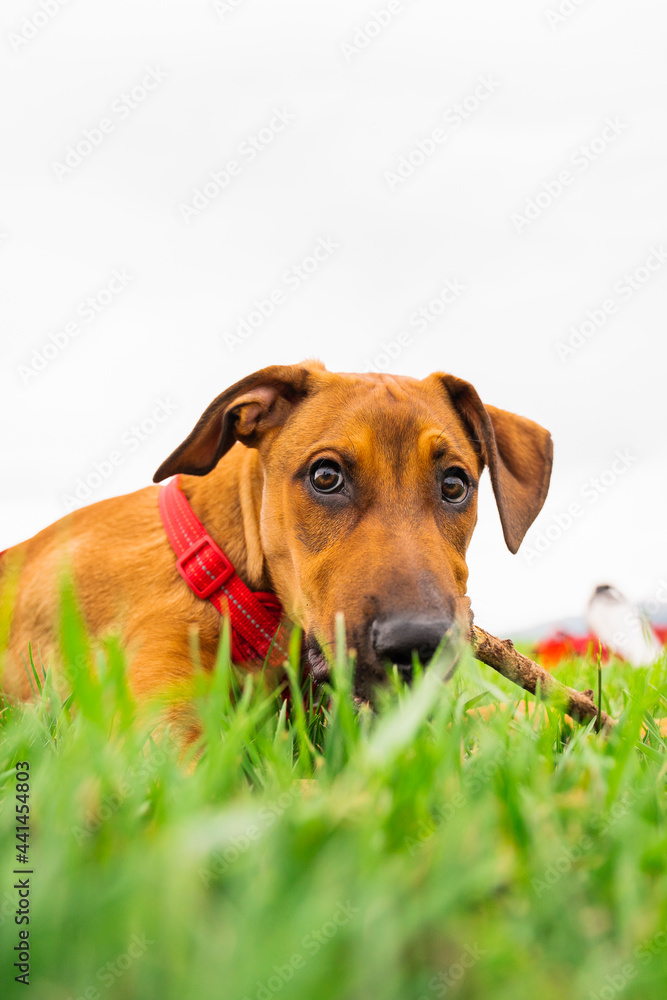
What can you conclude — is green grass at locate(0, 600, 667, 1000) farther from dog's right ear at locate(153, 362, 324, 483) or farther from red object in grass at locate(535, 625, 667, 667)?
red object in grass at locate(535, 625, 667, 667)

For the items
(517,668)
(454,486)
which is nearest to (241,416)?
(454,486)

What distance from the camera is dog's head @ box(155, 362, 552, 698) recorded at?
2.66 m

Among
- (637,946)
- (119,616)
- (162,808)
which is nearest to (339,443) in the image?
(119,616)

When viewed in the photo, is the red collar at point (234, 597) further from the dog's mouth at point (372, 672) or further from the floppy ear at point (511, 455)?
the floppy ear at point (511, 455)

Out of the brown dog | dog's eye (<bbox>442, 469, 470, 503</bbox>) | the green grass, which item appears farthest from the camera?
dog's eye (<bbox>442, 469, 470, 503</bbox>)

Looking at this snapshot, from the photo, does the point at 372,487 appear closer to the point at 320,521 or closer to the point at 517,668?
the point at 320,521

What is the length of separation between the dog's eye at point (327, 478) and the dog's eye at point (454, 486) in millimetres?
489

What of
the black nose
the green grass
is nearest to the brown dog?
the black nose

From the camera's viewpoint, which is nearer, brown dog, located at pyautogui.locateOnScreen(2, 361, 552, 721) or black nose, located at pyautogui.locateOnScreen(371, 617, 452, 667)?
black nose, located at pyautogui.locateOnScreen(371, 617, 452, 667)

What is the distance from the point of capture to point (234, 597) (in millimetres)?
3527

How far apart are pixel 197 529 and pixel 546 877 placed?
2.65 m

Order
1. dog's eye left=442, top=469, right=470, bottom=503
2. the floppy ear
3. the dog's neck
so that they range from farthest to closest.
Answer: the floppy ear, the dog's neck, dog's eye left=442, top=469, right=470, bottom=503

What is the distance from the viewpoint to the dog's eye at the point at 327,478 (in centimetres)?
330

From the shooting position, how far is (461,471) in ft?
11.6
